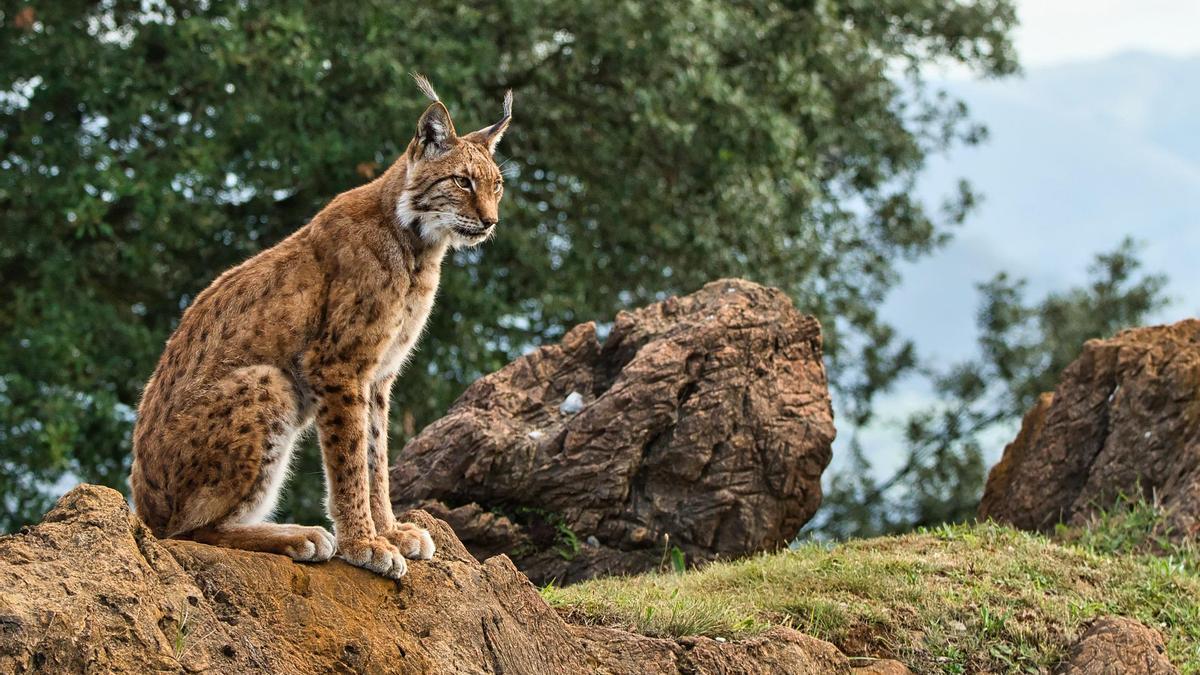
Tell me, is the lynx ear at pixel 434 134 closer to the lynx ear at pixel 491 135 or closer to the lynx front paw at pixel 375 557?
the lynx ear at pixel 491 135

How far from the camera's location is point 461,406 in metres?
11.0

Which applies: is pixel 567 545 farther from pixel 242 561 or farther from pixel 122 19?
pixel 122 19

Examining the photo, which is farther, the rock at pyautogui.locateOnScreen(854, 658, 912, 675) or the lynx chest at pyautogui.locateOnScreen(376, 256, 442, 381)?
the rock at pyautogui.locateOnScreen(854, 658, 912, 675)

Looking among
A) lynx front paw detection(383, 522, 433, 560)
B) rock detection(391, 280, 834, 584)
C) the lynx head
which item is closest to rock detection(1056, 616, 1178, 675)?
rock detection(391, 280, 834, 584)

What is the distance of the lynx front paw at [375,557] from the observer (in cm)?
680

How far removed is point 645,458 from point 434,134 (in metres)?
3.54

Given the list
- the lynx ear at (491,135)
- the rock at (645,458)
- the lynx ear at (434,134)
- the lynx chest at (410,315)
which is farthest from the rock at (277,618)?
the rock at (645,458)

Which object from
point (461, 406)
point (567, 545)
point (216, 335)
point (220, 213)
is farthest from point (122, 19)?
point (216, 335)

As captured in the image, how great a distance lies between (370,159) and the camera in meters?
16.3

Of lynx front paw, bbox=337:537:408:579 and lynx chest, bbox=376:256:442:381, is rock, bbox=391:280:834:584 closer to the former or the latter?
lynx chest, bbox=376:256:442:381

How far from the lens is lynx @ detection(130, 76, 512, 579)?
6.88 m

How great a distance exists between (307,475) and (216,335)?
36.5ft

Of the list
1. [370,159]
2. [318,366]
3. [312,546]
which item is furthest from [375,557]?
[370,159]

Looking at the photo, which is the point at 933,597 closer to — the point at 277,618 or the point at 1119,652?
the point at 1119,652
